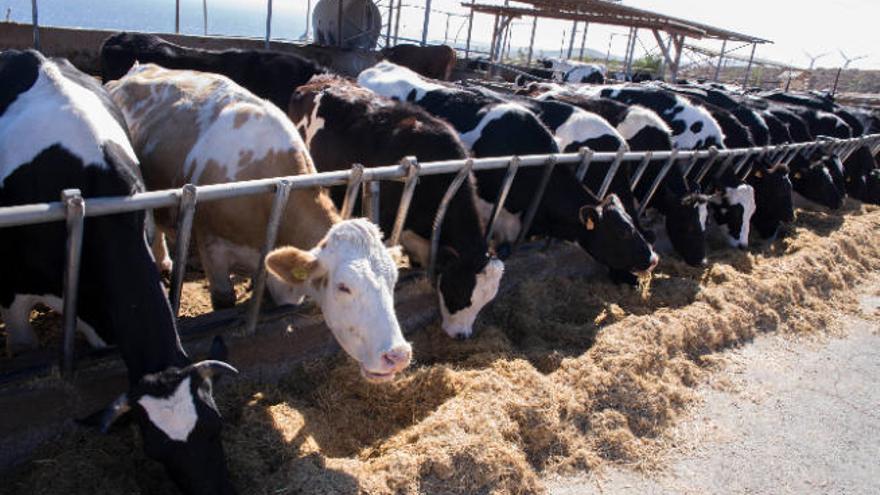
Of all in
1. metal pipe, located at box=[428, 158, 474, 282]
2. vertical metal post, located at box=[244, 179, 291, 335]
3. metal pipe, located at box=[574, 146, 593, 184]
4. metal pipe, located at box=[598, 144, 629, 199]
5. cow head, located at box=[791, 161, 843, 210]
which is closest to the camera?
vertical metal post, located at box=[244, 179, 291, 335]

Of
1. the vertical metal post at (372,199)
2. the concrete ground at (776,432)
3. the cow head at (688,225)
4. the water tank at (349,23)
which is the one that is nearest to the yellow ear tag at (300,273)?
the vertical metal post at (372,199)

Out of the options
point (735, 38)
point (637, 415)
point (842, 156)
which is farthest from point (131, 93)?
point (735, 38)

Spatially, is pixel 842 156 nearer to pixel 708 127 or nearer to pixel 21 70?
pixel 708 127

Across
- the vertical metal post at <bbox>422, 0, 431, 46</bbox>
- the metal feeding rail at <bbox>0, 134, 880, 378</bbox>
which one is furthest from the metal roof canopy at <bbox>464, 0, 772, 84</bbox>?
the metal feeding rail at <bbox>0, 134, 880, 378</bbox>

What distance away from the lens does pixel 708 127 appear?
31.0 feet

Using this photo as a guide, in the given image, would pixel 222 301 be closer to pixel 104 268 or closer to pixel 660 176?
pixel 104 268

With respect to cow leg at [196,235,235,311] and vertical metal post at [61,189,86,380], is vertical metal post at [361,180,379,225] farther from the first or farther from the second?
vertical metal post at [61,189,86,380]

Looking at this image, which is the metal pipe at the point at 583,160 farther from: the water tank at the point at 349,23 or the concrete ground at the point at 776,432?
the water tank at the point at 349,23

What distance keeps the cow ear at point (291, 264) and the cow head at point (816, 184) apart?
1008 cm

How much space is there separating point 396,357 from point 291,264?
764 millimetres

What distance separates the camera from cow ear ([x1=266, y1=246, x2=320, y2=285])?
11.3 ft

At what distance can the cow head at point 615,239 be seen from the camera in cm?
616

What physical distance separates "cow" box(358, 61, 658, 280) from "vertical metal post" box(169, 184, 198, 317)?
11.5 feet

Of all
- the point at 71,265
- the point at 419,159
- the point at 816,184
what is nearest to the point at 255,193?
the point at 71,265
